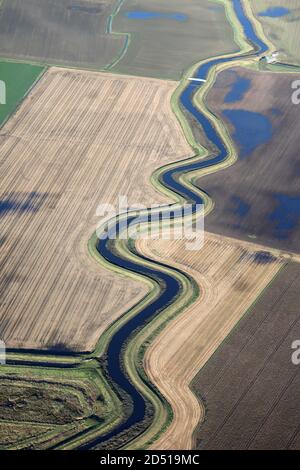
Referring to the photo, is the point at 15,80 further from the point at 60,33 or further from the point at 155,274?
the point at 155,274

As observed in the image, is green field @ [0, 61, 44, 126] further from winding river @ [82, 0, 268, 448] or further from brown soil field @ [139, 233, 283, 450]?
brown soil field @ [139, 233, 283, 450]

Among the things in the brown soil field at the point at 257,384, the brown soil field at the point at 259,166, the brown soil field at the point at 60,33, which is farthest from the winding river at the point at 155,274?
the brown soil field at the point at 60,33

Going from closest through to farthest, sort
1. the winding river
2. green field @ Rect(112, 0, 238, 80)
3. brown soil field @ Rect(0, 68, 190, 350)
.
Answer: the winding river, brown soil field @ Rect(0, 68, 190, 350), green field @ Rect(112, 0, 238, 80)

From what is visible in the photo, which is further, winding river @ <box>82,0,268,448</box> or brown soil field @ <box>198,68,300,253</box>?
brown soil field @ <box>198,68,300,253</box>

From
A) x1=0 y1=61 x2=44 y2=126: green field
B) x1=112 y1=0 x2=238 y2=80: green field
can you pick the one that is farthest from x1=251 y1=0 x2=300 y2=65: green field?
x1=0 y1=61 x2=44 y2=126: green field

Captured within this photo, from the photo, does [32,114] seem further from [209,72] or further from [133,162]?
[209,72]

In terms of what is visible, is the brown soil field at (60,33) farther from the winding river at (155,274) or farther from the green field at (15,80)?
the winding river at (155,274)
